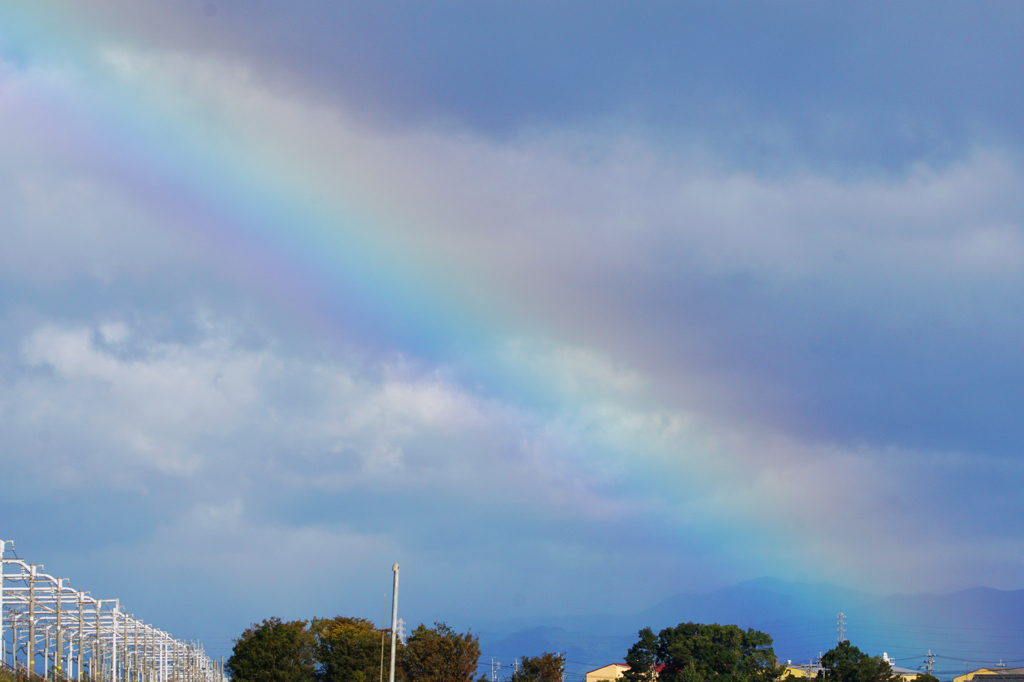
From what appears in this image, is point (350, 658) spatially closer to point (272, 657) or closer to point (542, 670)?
point (272, 657)

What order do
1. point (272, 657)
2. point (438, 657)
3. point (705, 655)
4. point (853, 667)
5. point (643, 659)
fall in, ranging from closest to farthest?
1. point (438, 657)
2. point (272, 657)
3. point (853, 667)
4. point (705, 655)
5. point (643, 659)

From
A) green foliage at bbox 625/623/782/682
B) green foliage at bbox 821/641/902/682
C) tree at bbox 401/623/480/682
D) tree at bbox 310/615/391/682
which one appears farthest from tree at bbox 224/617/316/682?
green foliage at bbox 821/641/902/682

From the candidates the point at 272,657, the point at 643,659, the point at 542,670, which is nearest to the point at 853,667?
the point at 643,659

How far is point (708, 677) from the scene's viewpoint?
97.1 meters

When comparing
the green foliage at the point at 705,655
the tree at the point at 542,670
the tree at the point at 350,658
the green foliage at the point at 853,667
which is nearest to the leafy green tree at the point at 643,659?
the green foliage at the point at 705,655

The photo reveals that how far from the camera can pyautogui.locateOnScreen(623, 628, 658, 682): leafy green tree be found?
10375 centimetres

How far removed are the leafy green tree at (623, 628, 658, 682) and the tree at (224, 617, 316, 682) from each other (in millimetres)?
38007

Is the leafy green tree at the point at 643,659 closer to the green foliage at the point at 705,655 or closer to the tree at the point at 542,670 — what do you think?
the green foliage at the point at 705,655

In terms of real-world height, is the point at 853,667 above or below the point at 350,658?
below

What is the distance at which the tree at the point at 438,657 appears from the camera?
68.9 metres

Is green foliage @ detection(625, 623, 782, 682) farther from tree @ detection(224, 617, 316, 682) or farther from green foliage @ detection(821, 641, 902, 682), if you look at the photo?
tree @ detection(224, 617, 316, 682)

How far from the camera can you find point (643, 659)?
342 ft

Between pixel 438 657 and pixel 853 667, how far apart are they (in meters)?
41.5

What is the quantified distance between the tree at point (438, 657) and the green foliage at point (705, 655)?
104 ft
